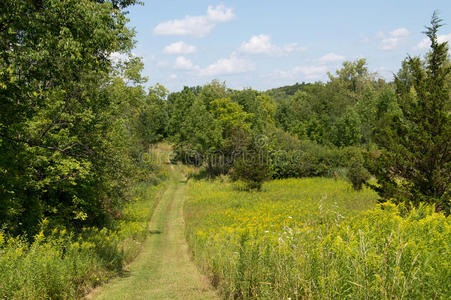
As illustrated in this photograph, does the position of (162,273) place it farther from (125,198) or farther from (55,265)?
(125,198)

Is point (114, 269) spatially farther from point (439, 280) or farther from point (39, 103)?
point (439, 280)

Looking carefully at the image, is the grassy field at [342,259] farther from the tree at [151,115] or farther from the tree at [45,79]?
the tree at [151,115]

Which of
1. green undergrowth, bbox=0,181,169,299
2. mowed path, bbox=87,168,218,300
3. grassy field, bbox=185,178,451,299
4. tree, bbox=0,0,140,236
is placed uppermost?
tree, bbox=0,0,140,236

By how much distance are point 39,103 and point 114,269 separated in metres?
6.29

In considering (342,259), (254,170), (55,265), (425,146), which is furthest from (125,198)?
(342,259)

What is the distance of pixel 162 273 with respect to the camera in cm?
1118

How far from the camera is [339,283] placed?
11.5ft

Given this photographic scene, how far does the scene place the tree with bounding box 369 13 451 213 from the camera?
11.3 metres

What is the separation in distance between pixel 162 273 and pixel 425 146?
10.6 metres

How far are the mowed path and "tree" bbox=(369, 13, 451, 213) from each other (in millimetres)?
8098

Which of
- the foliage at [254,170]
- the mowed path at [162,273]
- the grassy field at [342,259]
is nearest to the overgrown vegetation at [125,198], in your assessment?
the grassy field at [342,259]

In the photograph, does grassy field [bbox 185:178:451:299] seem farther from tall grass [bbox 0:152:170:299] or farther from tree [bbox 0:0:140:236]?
tree [bbox 0:0:140:236]

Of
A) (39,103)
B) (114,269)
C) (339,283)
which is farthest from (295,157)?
(339,283)

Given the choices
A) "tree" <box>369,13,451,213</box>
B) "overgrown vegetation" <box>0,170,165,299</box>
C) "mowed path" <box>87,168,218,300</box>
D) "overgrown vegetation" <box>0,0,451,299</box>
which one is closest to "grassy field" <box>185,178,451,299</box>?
"overgrown vegetation" <box>0,0,451,299</box>
